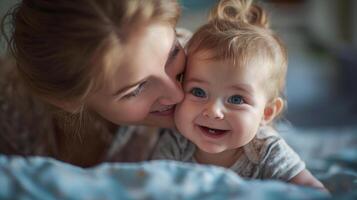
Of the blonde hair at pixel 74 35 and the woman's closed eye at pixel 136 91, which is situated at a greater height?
the blonde hair at pixel 74 35

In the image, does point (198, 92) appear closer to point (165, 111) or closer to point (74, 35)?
point (165, 111)

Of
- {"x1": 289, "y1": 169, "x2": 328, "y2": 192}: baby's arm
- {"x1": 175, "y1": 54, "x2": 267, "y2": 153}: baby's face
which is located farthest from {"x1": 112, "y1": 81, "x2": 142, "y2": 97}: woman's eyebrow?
{"x1": 289, "y1": 169, "x2": 328, "y2": 192}: baby's arm

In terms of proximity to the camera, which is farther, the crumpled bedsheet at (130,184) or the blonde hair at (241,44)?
the blonde hair at (241,44)

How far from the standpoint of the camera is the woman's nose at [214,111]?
0.96 m

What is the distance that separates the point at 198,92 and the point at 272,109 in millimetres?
161

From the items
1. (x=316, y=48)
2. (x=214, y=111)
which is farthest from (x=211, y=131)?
(x=316, y=48)

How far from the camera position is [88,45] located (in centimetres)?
92

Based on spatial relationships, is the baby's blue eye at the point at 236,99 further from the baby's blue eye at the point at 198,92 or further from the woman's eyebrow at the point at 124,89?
the woman's eyebrow at the point at 124,89

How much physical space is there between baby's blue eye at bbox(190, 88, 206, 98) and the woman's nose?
32 mm

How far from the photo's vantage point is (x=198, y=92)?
100cm

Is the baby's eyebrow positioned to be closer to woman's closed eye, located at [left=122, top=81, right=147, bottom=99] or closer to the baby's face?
the baby's face

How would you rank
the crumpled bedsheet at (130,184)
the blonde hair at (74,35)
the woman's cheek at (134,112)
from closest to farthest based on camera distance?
the crumpled bedsheet at (130,184) < the blonde hair at (74,35) < the woman's cheek at (134,112)

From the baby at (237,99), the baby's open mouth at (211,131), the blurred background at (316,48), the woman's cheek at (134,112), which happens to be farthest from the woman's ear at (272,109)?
the blurred background at (316,48)

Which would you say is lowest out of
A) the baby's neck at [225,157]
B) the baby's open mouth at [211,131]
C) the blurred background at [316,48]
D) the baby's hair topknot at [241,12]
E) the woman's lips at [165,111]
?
the blurred background at [316,48]
